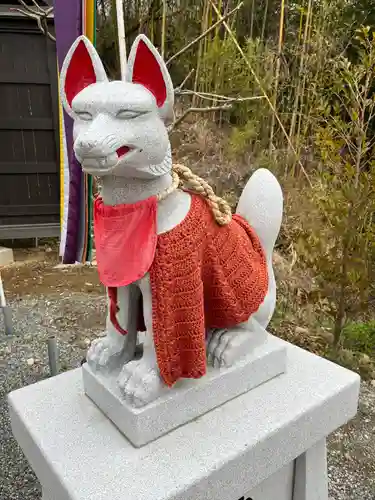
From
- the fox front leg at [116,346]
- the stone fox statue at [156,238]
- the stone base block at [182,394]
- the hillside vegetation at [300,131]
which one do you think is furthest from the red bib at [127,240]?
the hillside vegetation at [300,131]

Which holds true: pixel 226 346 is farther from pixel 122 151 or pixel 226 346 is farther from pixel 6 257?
pixel 6 257

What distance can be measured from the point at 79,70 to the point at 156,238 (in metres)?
0.28

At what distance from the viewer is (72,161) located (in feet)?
4.07

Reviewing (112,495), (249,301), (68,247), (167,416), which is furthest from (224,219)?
(68,247)

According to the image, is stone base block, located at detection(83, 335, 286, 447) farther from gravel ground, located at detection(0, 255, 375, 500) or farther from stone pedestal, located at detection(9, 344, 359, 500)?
gravel ground, located at detection(0, 255, 375, 500)

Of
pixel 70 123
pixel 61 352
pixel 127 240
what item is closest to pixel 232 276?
pixel 127 240

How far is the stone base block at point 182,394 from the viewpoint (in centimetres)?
79

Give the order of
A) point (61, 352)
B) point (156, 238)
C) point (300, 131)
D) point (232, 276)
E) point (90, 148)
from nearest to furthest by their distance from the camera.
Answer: point (90, 148) < point (156, 238) < point (232, 276) < point (61, 352) < point (300, 131)

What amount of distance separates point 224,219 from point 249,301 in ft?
0.55

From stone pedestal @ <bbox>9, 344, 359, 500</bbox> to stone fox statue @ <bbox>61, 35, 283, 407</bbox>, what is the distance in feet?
0.32

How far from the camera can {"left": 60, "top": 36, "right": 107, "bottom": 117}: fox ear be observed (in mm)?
684

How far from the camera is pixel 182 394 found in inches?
32.2

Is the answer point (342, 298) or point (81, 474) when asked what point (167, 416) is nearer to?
point (81, 474)

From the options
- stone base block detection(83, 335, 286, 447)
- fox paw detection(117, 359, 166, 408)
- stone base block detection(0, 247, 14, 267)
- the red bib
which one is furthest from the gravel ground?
the red bib
